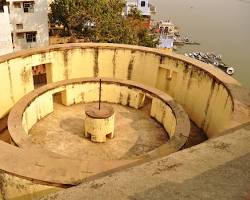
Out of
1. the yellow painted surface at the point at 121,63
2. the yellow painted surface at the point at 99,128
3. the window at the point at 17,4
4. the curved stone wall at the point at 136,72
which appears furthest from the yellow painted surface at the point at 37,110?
the window at the point at 17,4

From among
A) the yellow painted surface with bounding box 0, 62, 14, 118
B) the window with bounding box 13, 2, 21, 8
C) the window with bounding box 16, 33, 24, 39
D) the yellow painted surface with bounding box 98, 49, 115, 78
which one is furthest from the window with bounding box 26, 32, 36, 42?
the yellow painted surface with bounding box 0, 62, 14, 118

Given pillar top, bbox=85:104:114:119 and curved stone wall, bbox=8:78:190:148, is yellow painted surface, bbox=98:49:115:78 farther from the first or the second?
pillar top, bbox=85:104:114:119

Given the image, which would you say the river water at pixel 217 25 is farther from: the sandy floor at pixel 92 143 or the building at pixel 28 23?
the sandy floor at pixel 92 143

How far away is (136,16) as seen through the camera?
24438mm

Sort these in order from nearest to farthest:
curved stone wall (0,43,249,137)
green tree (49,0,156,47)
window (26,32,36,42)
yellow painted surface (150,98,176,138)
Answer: yellow painted surface (150,98,176,138), curved stone wall (0,43,249,137), green tree (49,0,156,47), window (26,32,36,42)

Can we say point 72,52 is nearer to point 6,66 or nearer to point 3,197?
point 6,66

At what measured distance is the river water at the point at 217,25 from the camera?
3169 cm

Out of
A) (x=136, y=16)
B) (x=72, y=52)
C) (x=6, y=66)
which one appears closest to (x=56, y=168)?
(x=6, y=66)

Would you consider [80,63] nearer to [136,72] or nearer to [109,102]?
[109,102]

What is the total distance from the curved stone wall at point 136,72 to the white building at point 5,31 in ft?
21.9

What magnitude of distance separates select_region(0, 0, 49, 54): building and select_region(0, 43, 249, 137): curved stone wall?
9090 millimetres

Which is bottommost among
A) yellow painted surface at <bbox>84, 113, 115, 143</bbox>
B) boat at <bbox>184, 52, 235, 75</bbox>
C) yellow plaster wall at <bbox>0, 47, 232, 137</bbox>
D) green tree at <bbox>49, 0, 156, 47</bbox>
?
boat at <bbox>184, 52, 235, 75</bbox>

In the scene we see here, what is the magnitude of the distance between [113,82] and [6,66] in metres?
4.26

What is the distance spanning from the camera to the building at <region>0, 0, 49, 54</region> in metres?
20.7
